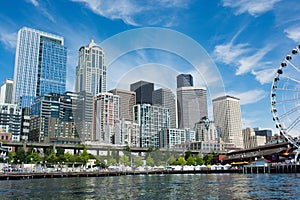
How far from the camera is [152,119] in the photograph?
8906cm

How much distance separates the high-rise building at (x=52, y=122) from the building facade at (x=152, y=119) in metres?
69.1

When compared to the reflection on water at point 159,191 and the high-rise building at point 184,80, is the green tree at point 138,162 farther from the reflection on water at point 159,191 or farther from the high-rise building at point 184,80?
the reflection on water at point 159,191

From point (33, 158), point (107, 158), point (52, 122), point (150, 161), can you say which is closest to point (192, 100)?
point (107, 158)

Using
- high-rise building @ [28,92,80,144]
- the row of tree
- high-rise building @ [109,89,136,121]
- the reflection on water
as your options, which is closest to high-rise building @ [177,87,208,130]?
high-rise building @ [109,89,136,121]

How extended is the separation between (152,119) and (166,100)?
35.4 feet

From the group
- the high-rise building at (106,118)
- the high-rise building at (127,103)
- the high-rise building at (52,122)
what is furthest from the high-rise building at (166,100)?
the high-rise building at (52,122)

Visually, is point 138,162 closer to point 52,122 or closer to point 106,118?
point 106,118

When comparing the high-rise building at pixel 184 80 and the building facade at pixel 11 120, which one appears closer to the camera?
the high-rise building at pixel 184 80

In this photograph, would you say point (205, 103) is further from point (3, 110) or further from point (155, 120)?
point (3, 110)

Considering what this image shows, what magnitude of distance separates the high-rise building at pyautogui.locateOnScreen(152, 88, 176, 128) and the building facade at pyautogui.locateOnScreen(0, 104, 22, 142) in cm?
9286

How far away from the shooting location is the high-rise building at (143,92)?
7369cm

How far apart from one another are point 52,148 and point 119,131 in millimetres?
27887

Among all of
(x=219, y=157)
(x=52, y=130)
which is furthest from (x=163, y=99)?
(x=52, y=130)

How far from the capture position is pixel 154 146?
309 feet
